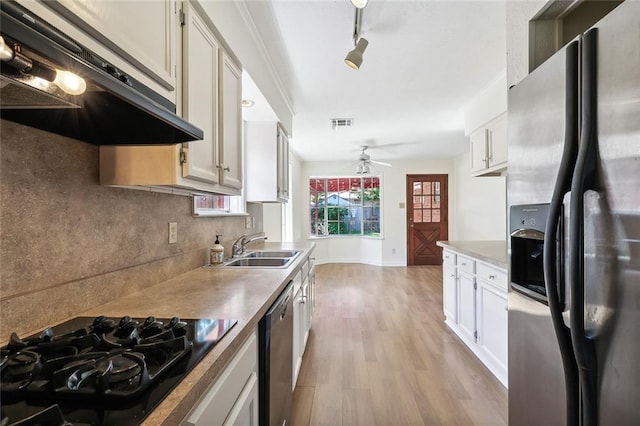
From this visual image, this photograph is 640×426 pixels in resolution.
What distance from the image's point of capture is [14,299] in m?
0.82

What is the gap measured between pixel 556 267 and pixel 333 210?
636 cm

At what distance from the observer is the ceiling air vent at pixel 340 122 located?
4016mm

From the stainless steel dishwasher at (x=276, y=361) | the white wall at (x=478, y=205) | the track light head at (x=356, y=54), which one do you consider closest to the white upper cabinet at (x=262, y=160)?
the track light head at (x=356, y=54)

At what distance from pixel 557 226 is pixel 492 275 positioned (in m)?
1.52

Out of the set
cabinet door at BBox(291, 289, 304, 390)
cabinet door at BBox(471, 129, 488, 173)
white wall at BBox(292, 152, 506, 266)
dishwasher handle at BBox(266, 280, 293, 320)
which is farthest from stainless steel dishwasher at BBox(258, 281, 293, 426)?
white wall at BBox(292, 152, 506, 266)

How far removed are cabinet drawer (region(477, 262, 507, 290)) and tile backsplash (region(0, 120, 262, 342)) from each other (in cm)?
213

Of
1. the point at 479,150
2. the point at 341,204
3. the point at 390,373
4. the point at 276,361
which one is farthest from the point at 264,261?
the point at 341,204

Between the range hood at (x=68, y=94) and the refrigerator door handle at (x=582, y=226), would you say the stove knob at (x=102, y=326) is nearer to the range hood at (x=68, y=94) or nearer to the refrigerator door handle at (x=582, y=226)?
the range hood at (x=68, y=94)

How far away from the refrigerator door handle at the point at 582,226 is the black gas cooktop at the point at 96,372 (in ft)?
3.17

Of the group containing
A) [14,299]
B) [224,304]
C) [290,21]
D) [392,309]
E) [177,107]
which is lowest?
[392,309]

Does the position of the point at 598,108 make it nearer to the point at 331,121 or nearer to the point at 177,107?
the point at 177,107

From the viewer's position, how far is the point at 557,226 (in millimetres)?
884

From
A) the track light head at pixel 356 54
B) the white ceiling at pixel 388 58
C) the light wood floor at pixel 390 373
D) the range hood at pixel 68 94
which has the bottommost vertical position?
the light wood floor at pixel 390 373

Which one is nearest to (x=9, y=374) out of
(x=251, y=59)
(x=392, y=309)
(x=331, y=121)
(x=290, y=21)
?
(x=251, y=59)
